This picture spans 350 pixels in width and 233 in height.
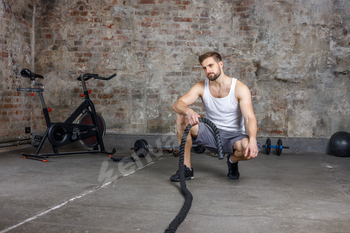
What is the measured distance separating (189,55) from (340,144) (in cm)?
279

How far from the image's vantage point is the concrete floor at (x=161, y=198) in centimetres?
165

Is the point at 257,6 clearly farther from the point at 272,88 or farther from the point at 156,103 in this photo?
the point at 156,103

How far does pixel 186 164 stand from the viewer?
2832mm

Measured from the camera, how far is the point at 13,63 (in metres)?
5.00

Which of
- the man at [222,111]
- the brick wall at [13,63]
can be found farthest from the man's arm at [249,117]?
the brick wall at [13,63]

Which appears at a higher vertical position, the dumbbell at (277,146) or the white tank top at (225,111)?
the white tank top at (225,111)

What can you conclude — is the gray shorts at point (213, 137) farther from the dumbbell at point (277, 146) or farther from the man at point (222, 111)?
the dumbbell at point (277, 146)

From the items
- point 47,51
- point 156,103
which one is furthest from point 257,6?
point 47,51

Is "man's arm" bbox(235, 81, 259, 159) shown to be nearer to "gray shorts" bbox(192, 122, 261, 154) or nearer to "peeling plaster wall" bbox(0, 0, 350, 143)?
"gray shorts" bbox(192, 122, 261, 154)

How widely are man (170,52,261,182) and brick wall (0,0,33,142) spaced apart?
344 cm

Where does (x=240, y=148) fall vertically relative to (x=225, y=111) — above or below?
A: below

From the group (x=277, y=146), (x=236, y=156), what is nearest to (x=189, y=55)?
(x=277, y=146)

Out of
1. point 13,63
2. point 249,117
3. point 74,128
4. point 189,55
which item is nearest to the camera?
point 249,117

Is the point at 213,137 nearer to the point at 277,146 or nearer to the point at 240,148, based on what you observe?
the point at 240,148
